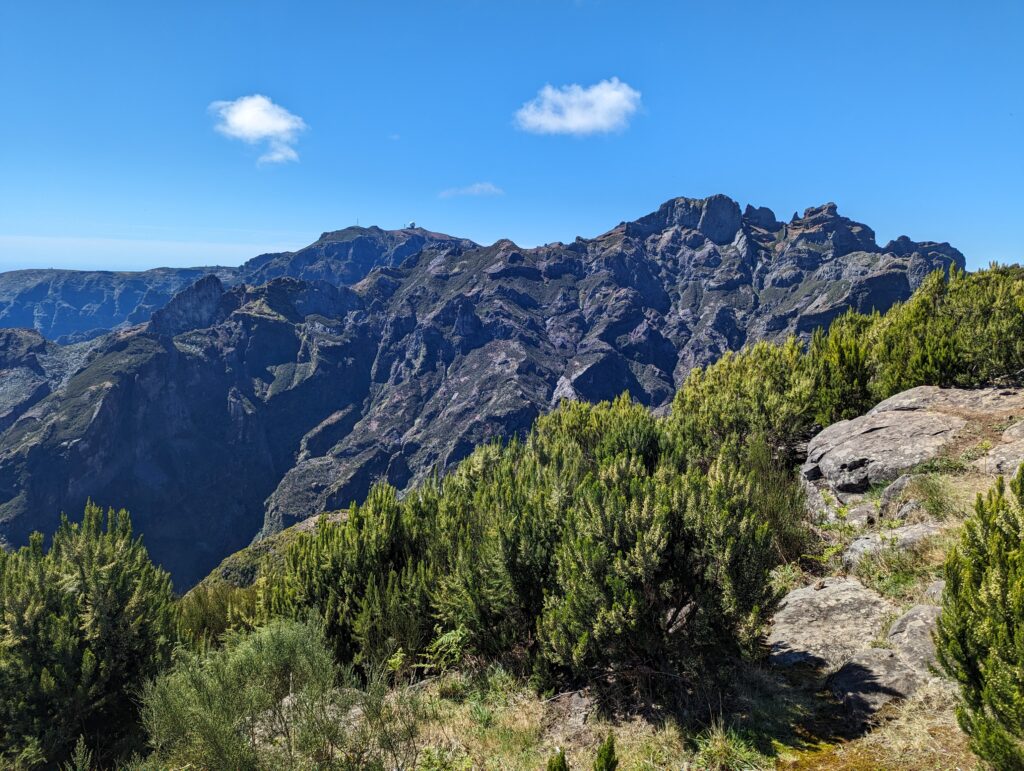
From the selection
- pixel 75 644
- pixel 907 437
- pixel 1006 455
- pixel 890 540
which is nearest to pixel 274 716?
pixel 75 644

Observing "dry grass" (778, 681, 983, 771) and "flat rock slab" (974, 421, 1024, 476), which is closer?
"dry grass" (778, 681, 983, 771)

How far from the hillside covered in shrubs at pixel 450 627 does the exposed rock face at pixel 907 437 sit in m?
1.75

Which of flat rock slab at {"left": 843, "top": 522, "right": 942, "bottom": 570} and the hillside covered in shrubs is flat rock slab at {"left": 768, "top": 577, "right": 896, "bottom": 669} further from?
flat rock slab at {"left": 843, "top": 522, "right": 942, "bottom": 570}

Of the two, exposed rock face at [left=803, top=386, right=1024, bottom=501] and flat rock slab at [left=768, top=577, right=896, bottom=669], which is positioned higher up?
exposed rock face at [left=803, top=386, right=1024, bottom=501]

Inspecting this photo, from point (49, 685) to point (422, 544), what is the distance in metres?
6.12

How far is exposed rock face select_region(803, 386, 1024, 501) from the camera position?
422 inches

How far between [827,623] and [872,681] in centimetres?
168

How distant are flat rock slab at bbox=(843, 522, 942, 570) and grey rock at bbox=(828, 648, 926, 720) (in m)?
2.59

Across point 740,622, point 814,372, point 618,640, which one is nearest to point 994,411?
point 814,372

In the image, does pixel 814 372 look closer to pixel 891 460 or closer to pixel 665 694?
pixel 891 460

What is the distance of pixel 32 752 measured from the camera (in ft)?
22.3

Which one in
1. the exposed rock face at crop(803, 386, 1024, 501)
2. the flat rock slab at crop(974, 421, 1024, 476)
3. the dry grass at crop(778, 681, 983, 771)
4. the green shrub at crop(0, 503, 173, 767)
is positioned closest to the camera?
the dry grass at crop(778, 681, 983, 771)

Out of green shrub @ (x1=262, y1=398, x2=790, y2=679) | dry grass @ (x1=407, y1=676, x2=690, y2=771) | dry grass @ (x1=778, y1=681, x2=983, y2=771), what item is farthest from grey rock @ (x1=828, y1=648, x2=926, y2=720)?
dry grass @ (x1=407, y1=676, x2=690, y2=771)

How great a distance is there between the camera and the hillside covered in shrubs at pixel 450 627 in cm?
545
